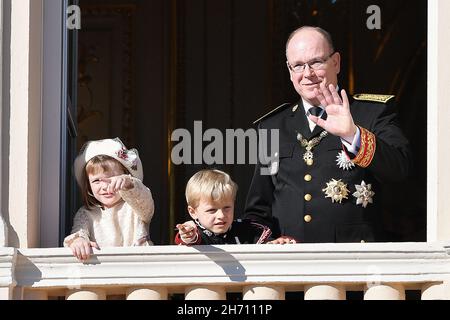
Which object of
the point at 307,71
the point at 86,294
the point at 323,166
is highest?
the point at 307,71

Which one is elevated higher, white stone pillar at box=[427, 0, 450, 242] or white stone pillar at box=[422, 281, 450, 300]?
white stone pillar at box=[427, 0, 450, 242]

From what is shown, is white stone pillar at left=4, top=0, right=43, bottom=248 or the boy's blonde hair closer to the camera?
white stone pillar at left=4, top=0, right=43, bottom=248

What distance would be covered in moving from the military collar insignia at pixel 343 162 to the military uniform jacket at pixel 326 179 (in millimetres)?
14

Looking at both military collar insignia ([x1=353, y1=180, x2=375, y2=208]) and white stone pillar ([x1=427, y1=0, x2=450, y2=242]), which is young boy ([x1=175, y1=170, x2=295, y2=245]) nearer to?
military collar insignia ([x1=353, y1=180, x2=375, y2=208])

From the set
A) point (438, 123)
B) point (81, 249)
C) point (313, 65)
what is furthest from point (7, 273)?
point (438, 123)

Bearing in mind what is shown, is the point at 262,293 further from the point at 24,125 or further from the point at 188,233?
the point at 24,125

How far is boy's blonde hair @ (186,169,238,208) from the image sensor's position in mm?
6496

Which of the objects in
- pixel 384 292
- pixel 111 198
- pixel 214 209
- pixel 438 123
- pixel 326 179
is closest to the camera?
pixel 384 292

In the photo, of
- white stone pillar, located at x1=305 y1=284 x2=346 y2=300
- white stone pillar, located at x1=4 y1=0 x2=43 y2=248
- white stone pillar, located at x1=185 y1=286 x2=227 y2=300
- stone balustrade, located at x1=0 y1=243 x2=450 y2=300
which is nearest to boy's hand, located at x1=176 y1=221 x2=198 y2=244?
stone balustrade, located at x1=0 y1=243 x2=450 y2=300

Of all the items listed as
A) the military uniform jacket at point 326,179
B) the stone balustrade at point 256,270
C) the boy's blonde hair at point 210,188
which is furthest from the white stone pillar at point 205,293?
the military uniform jacket at point 326,179

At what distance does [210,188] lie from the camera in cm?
650

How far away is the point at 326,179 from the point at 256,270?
0.62 meters

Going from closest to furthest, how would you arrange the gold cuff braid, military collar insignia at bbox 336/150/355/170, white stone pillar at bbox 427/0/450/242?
white stone pillar at bbox 427/0/450/242
the gold cuff braid
military collar insignia at bbox 336/150/355/170
